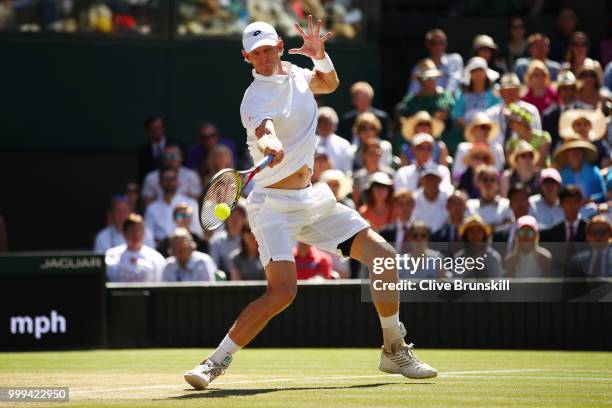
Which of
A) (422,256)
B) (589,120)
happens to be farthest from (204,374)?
(589,120)

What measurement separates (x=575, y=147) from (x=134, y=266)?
457cm

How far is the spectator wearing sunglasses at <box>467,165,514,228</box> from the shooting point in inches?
514

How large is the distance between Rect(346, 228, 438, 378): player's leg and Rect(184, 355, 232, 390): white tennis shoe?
38.0 inches

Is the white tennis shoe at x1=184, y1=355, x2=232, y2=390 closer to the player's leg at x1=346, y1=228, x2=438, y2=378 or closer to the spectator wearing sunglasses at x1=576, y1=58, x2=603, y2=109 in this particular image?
the player's leg at x1=346, y1=228, x2=438, y2=378

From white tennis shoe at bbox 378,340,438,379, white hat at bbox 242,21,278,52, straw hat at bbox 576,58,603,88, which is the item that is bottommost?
white tennis shoe at bbox 378,340,438,379

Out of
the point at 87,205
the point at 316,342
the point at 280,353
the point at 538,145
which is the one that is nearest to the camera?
the point at 280,353

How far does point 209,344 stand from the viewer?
12344mm

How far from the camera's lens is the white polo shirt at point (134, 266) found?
12953 millimetres

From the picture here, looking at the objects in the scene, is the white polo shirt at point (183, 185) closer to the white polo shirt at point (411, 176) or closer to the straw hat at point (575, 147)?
the white polo shirt at point (411, 176)

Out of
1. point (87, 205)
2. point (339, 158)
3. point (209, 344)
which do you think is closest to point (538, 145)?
point (339, 158)

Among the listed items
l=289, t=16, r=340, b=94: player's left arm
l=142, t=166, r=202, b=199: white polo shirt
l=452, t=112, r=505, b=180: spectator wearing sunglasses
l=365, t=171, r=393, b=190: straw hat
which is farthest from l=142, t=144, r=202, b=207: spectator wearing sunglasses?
l=289, t=16, r=340, b=94: player's left arm

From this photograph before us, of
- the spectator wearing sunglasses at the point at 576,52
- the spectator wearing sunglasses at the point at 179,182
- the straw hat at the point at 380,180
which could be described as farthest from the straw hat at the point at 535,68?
the spectator wearing sunglasses at the point at 179,182

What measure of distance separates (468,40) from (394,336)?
9.96m

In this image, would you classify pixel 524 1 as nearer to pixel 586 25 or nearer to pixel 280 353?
pixel 586 25
